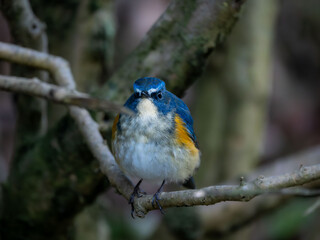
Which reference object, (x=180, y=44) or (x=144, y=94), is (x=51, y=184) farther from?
(x=180, y=44)

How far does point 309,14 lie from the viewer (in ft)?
27.0

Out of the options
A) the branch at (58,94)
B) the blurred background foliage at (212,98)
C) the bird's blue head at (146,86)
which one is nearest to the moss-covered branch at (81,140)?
the blurred background foliage at (212,98)

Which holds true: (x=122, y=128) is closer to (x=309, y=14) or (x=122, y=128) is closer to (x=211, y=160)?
(x=211, y=160)

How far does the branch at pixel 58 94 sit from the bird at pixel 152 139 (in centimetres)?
35

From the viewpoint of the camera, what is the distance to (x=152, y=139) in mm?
2949

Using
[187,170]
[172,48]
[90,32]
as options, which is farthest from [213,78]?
[187,170]

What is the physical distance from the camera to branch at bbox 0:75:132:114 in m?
2.11

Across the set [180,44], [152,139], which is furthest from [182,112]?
[180,44]

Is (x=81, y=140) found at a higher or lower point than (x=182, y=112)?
lower

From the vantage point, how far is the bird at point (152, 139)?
2.93 metres

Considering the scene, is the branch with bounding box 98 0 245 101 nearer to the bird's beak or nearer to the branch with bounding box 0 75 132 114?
the bird's beak

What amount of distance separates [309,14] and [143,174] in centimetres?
622

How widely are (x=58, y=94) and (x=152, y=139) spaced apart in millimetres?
708

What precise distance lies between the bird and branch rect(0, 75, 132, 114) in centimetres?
35
